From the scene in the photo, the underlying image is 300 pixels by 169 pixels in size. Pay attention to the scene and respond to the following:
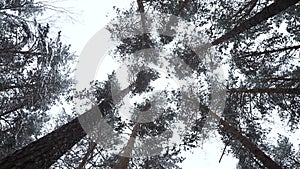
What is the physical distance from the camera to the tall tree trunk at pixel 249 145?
691 centimetres

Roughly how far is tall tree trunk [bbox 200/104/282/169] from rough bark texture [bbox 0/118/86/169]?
4.35 metres

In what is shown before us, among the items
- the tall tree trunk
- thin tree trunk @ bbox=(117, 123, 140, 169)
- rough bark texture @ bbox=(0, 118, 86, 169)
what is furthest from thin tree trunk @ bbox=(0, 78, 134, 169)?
the tall tree trunk

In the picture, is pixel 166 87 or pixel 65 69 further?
pixel 166 87

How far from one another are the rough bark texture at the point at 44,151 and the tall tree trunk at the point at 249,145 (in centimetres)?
435

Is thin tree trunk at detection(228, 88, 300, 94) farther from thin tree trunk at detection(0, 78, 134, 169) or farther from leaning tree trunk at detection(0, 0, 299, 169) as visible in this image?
thin tree trunk at detection(0, 78, 134, 169)

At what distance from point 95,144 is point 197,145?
3.52 m

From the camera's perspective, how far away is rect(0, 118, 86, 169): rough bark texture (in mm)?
4752

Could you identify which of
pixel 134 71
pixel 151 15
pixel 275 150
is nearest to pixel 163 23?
pixel 151 15

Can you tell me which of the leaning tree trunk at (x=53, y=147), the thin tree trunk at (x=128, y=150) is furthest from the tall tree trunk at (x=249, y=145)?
the thin tree trunk at (x=128, y=150)

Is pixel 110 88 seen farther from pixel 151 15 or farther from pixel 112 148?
pixel 151 15

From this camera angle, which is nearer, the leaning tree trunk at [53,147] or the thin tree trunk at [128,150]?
the leaning tree trunk at [53,147]

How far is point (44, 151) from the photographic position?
5.35 metres

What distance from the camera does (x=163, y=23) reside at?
9.97m

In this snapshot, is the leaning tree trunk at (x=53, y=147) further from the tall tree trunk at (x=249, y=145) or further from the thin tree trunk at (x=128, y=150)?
the thin tree trunk at (x=128, y=150)
